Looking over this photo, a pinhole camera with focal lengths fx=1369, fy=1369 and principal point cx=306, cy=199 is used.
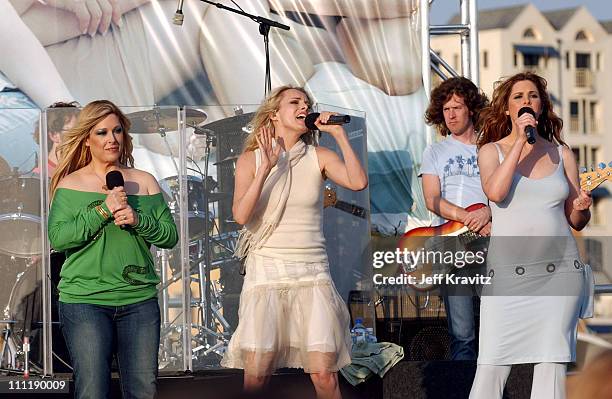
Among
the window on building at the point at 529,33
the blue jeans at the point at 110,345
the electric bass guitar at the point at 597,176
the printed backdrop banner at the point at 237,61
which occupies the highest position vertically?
the window on building at the point at 529,33

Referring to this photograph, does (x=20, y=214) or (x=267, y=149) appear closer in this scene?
(x=267, y=149)

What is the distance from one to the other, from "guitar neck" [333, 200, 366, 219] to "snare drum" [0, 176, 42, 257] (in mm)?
1340

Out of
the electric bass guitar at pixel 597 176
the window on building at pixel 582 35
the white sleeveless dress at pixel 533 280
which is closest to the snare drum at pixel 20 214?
the white sleeveless dress at pixel 533 280

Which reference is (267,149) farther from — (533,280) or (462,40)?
(462,40)

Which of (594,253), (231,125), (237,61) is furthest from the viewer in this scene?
(237,61)

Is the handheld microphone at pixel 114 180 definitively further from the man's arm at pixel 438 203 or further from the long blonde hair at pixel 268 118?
the man's arm at pixel 438 203

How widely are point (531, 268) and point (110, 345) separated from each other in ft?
4.92

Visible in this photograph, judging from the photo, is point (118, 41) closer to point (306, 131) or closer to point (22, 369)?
point (22, 369)

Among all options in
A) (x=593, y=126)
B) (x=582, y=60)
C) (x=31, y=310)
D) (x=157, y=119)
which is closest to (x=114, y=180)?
(x=157, y=119)

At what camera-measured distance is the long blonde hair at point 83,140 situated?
4738 mm

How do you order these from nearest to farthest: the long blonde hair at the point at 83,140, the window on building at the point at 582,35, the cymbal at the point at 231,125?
the long blonde hair at the point at 83,140 < the cymbal at the point at 231,125 < the window on building at the point at 582,35

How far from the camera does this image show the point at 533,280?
15.9ft

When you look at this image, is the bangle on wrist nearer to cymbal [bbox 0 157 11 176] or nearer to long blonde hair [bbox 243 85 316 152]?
long blonde hair [bbox 243 85 316 152]

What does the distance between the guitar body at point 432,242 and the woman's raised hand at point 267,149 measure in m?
1.57
